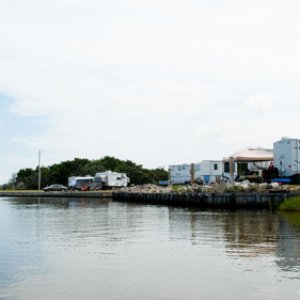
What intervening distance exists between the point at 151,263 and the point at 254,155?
148ft

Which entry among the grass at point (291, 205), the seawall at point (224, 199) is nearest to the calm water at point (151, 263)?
the grass at point (291, 205)

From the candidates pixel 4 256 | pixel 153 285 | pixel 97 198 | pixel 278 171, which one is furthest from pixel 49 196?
pixel 153 285

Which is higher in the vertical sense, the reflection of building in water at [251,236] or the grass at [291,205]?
the grass at [291,205]

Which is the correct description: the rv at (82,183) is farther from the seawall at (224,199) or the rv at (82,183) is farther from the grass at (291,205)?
the grass at (291,205)

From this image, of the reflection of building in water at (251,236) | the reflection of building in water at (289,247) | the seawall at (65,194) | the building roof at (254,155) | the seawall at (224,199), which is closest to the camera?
the reflection of building in water at (289,247)

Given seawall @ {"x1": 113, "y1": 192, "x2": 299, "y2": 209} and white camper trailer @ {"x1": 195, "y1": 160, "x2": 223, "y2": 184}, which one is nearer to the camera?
seawall @ {"x1": 113, "y1": 192, "x2": 299, "y2": 209}

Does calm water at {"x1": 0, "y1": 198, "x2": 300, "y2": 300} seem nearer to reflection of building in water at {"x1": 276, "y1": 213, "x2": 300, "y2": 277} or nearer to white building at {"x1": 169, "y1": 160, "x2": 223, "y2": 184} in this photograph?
reflection of building in water at {"x1": 276, "y1": 213, "x2": 300, "y2": 277}

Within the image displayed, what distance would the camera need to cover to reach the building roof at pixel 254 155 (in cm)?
5706

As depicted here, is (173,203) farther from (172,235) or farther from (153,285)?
(153,285)

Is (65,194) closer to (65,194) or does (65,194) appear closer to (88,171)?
(65,194)

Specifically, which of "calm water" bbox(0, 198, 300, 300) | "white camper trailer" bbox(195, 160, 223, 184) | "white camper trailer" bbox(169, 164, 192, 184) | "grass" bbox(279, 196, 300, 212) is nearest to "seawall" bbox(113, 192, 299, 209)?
"grass" bbox(279, 196, 300, 212)

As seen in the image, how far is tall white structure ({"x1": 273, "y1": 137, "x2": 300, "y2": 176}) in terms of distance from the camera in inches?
1960

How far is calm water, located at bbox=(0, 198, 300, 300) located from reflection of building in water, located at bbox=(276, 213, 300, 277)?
3 cm

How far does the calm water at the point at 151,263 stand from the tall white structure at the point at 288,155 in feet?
83.3
